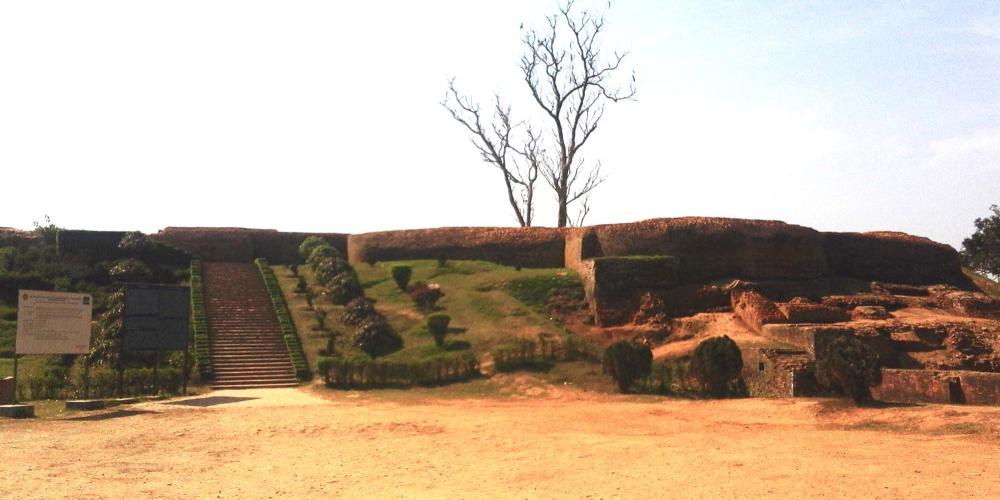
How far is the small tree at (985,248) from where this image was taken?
1541 inches

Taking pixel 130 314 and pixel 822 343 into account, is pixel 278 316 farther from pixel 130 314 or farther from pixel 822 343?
pixel 822 343

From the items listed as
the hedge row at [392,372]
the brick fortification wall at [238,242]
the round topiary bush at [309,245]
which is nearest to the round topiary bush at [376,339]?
the hedge row at [392,372]

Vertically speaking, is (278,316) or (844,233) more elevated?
(844,233)

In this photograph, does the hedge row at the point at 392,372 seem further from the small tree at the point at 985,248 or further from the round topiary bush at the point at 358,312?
the small tree at the point at 985,248

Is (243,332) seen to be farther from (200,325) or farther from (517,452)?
(517,452)

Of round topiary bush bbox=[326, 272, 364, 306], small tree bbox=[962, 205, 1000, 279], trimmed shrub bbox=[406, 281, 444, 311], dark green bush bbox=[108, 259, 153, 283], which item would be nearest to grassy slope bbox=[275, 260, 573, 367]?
trimmed shrub bbox=[406, 281, 444, 311]

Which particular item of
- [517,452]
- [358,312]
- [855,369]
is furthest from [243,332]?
[855,369]

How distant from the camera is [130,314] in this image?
65.8ft

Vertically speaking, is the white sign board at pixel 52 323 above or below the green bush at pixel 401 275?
below

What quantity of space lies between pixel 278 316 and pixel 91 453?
16.3 meters

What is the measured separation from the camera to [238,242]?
3656 centimetres

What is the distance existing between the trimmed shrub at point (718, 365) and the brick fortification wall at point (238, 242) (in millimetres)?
22387

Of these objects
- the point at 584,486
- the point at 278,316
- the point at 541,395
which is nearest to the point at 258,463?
the point at 584,486

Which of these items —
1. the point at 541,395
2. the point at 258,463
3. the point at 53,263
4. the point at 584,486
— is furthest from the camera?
the point at 53,263
